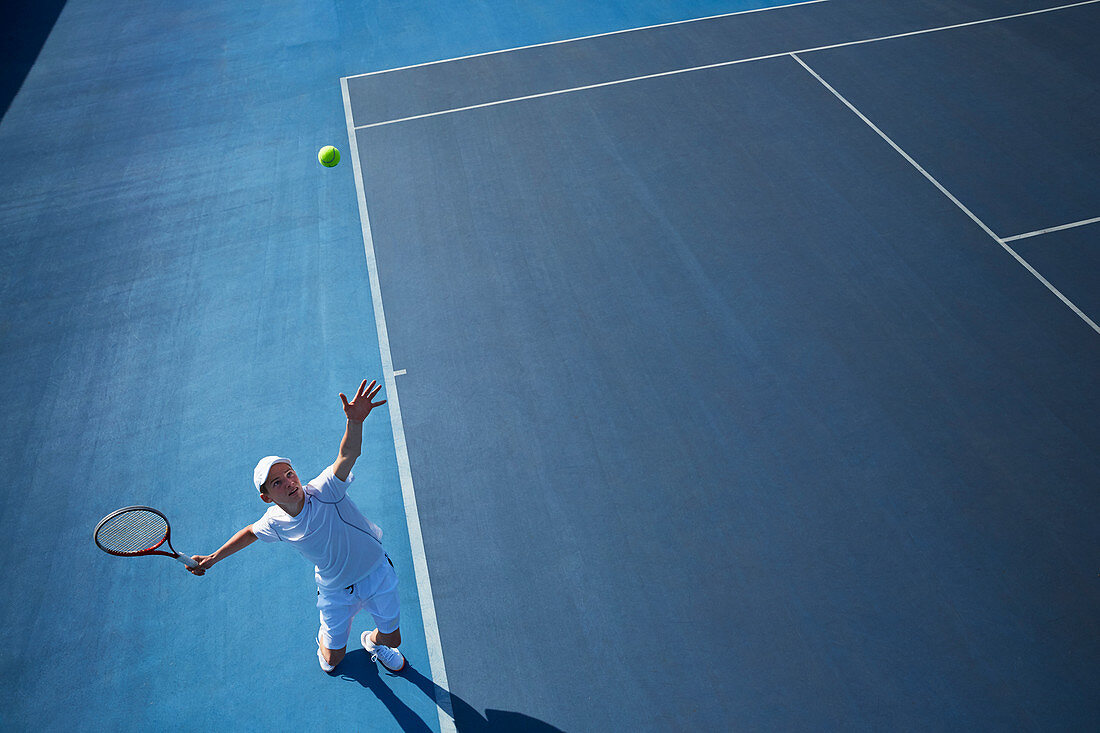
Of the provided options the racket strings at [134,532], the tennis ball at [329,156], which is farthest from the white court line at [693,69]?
the racket strings at [134,532]

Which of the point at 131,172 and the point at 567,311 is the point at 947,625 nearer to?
the point at 567,311

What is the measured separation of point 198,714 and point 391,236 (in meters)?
4.26

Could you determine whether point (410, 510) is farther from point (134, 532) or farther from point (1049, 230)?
point (1049, 230)

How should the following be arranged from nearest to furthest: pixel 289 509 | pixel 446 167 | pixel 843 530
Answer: pixel 289 509 < pixel 843 530 < pixel 446 167

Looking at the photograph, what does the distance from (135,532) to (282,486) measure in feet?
3.43

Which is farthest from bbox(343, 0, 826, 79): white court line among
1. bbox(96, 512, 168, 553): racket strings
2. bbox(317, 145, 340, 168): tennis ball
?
bbox(96, 512, 168, 553): racket strings

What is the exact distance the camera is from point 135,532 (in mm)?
3869

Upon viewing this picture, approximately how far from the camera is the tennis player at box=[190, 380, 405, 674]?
350 centimetres

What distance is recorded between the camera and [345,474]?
3.74 m

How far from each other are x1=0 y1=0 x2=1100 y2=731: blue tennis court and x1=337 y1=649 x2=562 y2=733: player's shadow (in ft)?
0.08

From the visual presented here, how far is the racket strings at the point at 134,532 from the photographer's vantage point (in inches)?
148

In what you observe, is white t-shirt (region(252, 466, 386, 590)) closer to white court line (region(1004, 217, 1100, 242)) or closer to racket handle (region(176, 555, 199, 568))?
racket handle (region(176, 555, 199, 568))

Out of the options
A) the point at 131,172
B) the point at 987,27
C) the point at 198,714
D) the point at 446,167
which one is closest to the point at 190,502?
the point at 198,714

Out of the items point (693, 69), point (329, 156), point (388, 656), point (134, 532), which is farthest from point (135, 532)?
point (693, 69)
